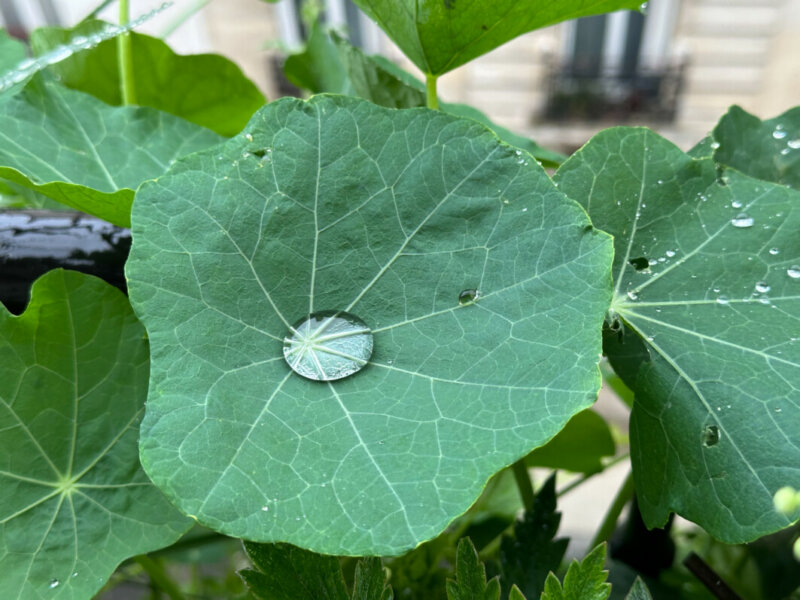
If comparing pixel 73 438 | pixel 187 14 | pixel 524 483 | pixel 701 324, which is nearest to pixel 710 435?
pixel 701 324

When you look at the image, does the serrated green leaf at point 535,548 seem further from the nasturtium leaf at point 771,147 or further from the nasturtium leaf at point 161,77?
the nasturtium leaf at point 161,77

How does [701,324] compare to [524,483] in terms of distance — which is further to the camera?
[524,483]

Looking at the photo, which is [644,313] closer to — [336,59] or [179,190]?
[179,190]

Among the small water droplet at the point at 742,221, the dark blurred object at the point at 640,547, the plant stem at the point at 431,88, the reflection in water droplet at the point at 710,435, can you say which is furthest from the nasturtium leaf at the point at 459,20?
the dark blurred object at the point at 640,547

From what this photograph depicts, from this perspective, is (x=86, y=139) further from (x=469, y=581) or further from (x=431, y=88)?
(x=469, y=581)

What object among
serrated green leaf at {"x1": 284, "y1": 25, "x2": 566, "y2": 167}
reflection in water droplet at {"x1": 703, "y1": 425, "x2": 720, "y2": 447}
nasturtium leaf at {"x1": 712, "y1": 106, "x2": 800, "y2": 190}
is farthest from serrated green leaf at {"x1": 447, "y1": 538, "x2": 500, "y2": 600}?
nasturtium leaf at {"x1": 712, "y1": 106, "x2": 800, "y2": 190}

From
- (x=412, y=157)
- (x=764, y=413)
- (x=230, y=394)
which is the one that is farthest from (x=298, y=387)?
(x=764, y=413)

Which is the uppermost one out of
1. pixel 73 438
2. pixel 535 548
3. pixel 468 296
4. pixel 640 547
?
pixel 468 296
